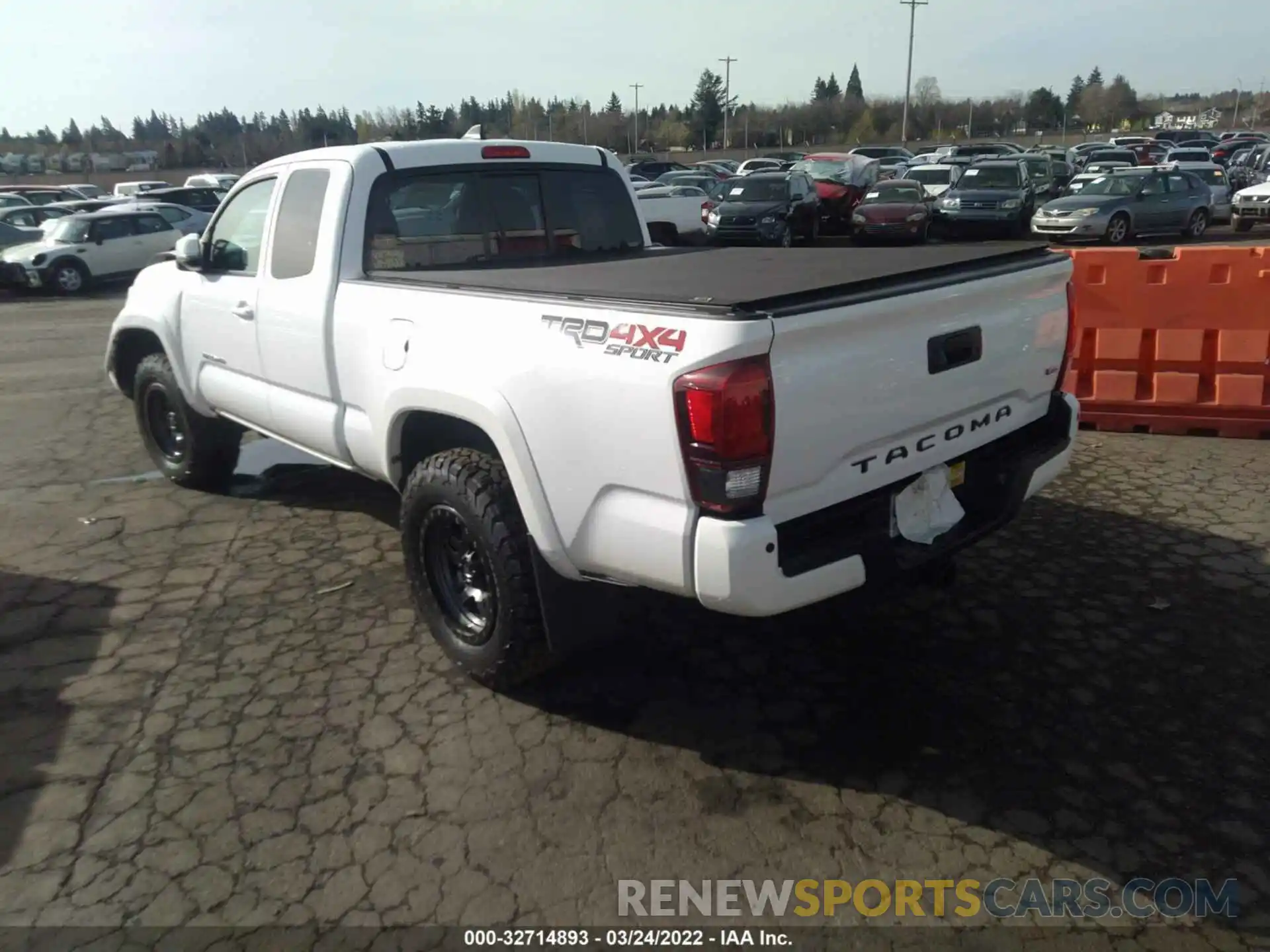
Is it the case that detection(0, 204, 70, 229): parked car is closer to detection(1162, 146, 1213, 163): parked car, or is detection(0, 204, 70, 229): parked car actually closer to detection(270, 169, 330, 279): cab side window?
detection(270, 169, 330, 279): cab side window

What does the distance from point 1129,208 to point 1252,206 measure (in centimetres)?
347

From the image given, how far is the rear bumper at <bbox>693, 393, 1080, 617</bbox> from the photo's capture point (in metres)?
2.68

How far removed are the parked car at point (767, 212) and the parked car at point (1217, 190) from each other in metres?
8.30

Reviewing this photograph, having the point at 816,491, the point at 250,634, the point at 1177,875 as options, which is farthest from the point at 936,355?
the point at 250,634

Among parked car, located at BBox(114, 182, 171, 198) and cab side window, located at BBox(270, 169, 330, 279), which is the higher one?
parked car, located at BBox(114, 182, 171, 198)

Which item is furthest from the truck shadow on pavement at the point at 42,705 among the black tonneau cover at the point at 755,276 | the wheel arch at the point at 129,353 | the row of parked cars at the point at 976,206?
the row of parked cars at the point at 976,206

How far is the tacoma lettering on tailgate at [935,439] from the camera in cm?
304

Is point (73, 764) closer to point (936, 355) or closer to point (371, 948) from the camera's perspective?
point (371, 948)

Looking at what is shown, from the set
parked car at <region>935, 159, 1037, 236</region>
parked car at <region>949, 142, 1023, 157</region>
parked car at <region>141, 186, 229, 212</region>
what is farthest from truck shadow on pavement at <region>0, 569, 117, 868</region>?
parked car at <region>949, 142, 1023, 157</region>

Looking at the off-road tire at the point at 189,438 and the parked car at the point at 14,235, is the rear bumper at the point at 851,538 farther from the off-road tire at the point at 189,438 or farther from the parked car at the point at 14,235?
the parked car at the point at 14,235

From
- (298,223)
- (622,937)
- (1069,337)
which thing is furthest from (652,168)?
(622,937)

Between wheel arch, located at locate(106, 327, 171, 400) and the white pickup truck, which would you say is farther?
wheel arch, located at locate(106, 327, 171, 400)

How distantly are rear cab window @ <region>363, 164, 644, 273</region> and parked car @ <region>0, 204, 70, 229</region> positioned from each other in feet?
69.2

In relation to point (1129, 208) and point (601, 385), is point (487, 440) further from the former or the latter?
point (1129, 208)
